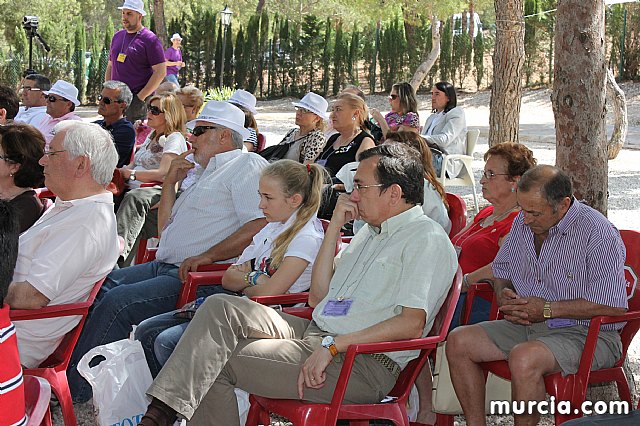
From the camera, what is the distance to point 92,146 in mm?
3738

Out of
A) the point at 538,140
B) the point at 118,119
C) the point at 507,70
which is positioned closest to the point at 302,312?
the point at 118,119

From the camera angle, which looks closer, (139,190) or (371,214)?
(371,214)

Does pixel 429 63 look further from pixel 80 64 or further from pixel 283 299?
pixel 283 299

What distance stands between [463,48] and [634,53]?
4630 mm

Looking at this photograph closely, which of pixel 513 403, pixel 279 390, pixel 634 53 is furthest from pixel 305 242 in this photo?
pixel 634 53

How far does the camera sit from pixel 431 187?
4.60 meters

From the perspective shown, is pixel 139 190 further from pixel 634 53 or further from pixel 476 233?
pixel 634 53

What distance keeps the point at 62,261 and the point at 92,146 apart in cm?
56

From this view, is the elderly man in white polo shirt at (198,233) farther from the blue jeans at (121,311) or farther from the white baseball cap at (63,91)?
the white baseball cap at (63,91)

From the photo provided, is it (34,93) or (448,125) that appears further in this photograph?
(448,125)

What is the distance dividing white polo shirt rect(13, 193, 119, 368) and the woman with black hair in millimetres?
5017

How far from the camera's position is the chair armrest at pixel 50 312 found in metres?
3.29

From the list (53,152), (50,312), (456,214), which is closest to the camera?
(50,312)

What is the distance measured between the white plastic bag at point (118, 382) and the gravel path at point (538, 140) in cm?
75
